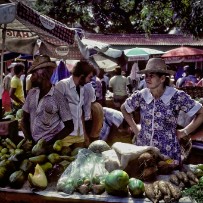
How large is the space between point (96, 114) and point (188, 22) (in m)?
2.99

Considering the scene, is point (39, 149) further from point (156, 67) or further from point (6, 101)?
point (6, 101)

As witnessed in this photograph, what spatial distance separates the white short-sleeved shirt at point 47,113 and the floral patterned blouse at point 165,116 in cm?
82

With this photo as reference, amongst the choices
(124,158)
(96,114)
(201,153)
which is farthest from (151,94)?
(201,153)

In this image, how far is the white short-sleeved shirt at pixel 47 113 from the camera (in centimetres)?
457

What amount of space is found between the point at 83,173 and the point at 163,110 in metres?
1.03

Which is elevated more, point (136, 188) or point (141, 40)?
point (141, 40)

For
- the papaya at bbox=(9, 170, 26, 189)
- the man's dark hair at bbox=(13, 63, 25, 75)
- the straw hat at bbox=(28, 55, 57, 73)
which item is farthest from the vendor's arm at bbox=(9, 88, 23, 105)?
the papaya at bbox=(9, 170, 26, 189)

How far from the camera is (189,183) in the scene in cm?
368

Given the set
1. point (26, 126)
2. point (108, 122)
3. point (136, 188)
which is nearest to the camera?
point (136, 188)

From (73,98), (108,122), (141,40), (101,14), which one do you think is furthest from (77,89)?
(101,14)

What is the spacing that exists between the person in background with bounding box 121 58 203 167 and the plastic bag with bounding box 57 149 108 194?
0.61 m

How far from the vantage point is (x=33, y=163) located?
4.02 m

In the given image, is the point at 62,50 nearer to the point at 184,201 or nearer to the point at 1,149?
the point at 1,149

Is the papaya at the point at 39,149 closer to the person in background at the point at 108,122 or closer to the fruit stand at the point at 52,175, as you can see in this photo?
the fruit stand at the point at 52,175
